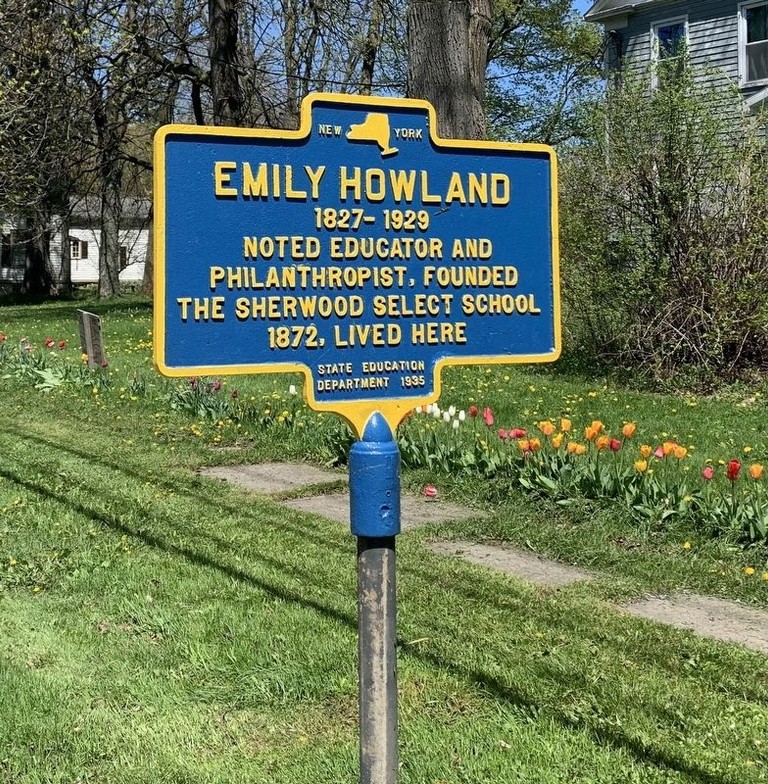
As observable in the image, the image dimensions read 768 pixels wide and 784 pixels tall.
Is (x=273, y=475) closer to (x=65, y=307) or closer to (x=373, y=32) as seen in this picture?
(x=373, y=32)

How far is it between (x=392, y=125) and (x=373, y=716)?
168 centimetres

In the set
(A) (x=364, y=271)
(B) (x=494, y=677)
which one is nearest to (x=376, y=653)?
(A) (x=364, y=271)

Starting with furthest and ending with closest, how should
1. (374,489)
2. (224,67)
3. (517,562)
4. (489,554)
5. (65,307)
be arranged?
(65,307) < (224,67) < (489,554) < (517,562) < (374,489)

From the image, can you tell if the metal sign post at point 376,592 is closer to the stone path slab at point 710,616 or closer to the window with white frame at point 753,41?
the stone path slab at point 710,616

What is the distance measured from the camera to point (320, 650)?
446cm

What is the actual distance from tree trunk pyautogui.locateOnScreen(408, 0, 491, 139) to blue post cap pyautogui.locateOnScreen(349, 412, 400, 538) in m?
6.07

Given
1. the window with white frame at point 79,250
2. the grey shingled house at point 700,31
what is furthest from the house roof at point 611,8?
the window with white frame at point 79,250

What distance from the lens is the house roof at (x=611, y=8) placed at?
81.0 ft

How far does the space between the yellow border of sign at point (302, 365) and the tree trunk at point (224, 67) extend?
48.9 feet

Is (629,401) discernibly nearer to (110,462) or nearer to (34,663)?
(110,462)

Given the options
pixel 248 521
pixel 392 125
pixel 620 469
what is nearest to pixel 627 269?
pixel 620 469

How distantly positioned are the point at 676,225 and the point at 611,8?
15066 millimetres

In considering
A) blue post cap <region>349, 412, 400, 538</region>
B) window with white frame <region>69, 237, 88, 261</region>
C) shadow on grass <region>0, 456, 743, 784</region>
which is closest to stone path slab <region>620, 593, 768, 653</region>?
shadow on grass <region>0, 456, 743, 784</region>

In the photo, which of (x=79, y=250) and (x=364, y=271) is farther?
(x=79, y=250)
